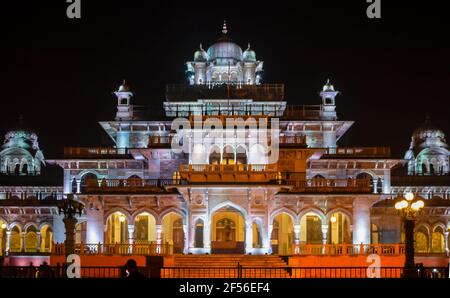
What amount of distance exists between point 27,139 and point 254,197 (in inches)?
1820

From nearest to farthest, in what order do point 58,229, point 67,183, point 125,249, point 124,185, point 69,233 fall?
1. point 69,233
2. point 125,249
3. point 124,185
4. point 67,183
5. point 58,229

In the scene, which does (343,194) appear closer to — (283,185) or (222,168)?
(283,185)

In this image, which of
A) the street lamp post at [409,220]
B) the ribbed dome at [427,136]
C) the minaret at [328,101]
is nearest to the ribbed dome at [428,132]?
the ribbed dome at [427,136]

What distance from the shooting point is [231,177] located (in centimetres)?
5100

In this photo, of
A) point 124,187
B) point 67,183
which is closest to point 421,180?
point 124,187

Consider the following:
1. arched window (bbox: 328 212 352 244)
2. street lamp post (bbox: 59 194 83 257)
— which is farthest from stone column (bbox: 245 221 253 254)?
street lamp post (bbox: 59 194 83 257)

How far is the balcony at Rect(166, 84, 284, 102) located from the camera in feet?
206

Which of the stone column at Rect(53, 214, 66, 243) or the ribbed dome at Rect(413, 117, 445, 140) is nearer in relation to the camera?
the stone column at Rect(53, 214, 66, 243)

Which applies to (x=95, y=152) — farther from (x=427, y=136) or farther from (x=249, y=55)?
(x=427, y=136)

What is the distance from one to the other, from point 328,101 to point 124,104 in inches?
665

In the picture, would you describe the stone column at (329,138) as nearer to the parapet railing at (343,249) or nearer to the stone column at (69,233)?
the parapet railing at (343,249)

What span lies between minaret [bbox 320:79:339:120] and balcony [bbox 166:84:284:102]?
3.95 metres

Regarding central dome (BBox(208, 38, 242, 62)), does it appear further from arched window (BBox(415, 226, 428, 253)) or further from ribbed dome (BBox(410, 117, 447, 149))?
ribbed dome (BBox(410, 117, 447, 149))

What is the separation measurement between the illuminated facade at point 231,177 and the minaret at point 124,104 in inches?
3.3
